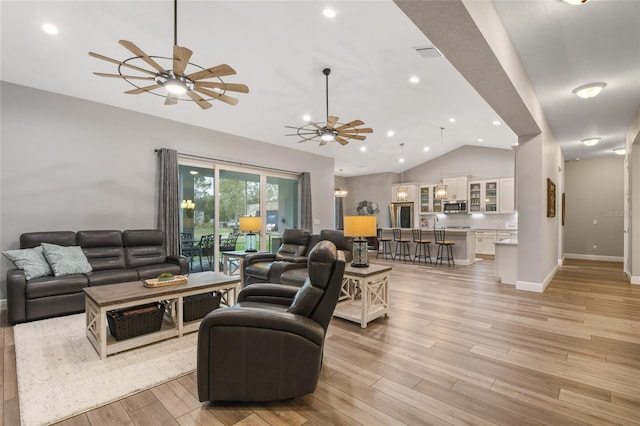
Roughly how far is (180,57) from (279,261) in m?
3.01

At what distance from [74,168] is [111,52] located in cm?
195

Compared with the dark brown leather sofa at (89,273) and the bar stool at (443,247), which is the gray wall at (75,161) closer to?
the dark brown leather sofa at (89,273)

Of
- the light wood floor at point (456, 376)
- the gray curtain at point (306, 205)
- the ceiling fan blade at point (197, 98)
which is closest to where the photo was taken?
the light wood floor at point (456, 376)

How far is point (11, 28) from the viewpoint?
3.32 meters

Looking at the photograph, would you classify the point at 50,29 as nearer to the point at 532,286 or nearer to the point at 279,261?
the point at 279,261

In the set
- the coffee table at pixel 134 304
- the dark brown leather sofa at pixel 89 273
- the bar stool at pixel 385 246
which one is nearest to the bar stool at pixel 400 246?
the bar stool at pixel 385 246

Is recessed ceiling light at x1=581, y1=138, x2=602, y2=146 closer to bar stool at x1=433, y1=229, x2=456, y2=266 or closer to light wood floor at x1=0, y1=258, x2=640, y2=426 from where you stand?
bar stool at x1=433, y1=229, x2=456, y2=266

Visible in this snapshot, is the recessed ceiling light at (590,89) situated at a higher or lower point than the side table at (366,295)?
higher

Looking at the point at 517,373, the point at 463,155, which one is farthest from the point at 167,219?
the point at 463,155

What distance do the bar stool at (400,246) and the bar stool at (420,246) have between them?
0.82ft

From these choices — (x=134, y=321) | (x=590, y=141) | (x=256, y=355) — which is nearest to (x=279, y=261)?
(x=134, y=321)

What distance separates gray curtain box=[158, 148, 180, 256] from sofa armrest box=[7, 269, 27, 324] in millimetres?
2041

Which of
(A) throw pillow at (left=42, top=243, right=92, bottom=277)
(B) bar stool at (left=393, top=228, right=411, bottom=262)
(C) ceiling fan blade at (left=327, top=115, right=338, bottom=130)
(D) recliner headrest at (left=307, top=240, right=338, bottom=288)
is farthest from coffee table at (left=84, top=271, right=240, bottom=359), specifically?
(B) bar stool at (left=393, top=228, right=411, bottom=262)

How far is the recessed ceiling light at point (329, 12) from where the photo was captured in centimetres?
336
